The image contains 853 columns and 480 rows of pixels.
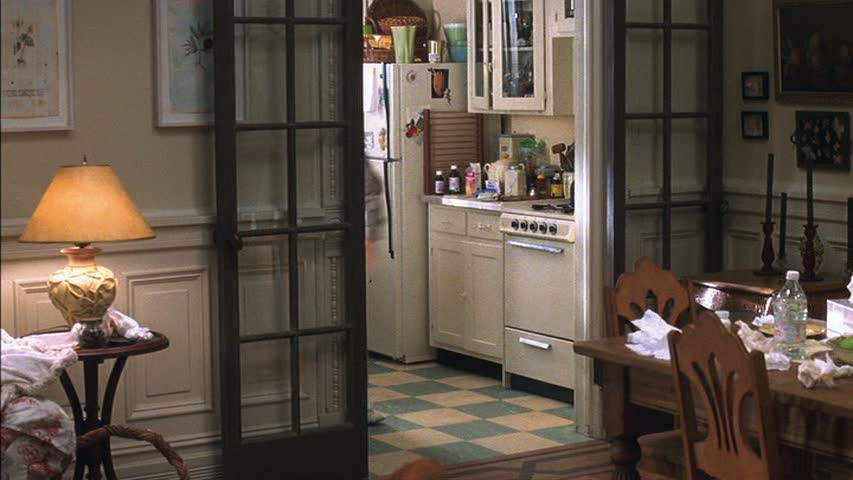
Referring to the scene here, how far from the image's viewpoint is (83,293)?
4113mm

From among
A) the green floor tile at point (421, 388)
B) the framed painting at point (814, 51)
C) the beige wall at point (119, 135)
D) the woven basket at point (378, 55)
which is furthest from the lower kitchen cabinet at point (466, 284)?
the beige wall at point (119, 135)

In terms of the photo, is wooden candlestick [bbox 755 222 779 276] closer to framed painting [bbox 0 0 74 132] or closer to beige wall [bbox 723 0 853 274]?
beige wall [bbox 723 0 853 274]

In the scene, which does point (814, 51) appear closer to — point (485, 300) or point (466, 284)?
point (485, 300)

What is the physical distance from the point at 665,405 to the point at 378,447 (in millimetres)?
2172

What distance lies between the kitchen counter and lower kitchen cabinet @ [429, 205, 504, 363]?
50mm

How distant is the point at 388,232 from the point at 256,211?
262 centimetres

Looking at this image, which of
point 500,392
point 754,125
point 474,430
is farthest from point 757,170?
point 500,392

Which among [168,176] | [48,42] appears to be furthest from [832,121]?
[48,42]

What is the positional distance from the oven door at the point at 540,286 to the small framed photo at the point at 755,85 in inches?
45.8

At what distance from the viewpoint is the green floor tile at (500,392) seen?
22.0ft

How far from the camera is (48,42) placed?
442 centimetres

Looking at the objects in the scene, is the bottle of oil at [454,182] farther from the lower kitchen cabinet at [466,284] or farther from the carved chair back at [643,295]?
the carved chair back at [643,295]

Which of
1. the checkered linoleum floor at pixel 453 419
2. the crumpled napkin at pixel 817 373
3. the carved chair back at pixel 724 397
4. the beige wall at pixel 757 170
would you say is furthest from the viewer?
the checkered linoleum floor at pixel 453 419

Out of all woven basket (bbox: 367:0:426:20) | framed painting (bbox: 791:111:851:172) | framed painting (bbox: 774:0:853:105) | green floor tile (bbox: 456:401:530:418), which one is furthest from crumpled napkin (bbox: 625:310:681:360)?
woven basket (bbox: 367:0:426:20)
